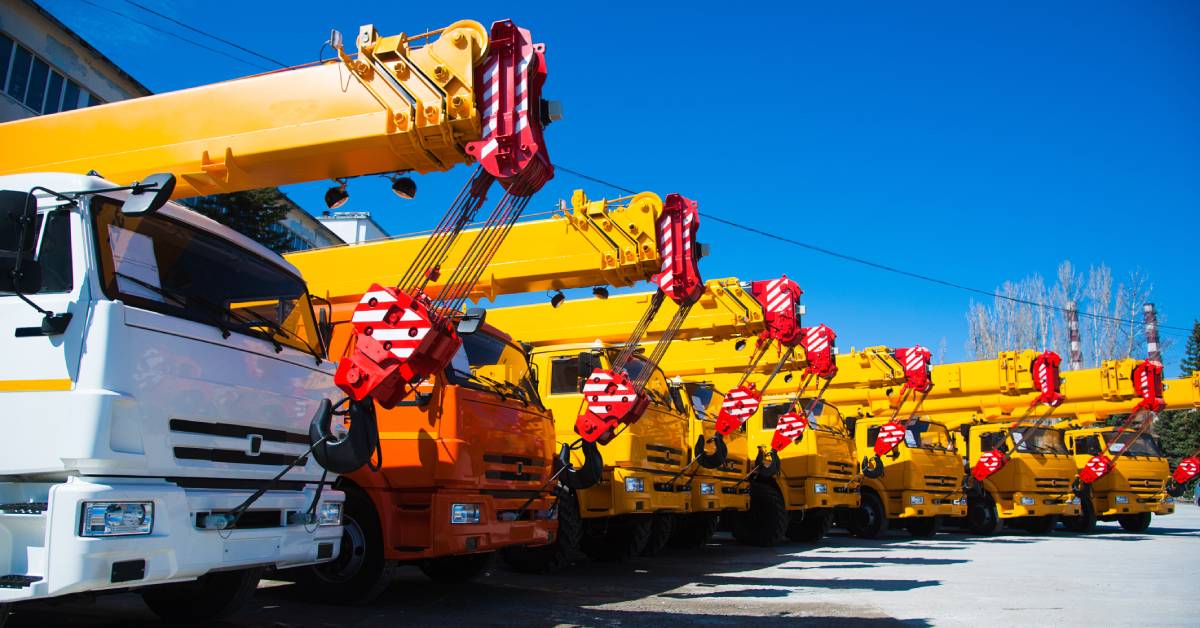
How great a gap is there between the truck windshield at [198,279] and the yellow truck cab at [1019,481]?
15802mm

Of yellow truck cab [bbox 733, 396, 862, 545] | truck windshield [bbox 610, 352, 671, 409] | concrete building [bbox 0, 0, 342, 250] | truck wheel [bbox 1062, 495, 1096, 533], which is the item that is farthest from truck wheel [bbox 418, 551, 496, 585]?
truck wheel [bbox 1062, 495, 1096, 533]

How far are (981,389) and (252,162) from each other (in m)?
16.2

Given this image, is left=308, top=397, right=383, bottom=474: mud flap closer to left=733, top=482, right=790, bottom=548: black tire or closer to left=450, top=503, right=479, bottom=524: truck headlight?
left=450, top=503, right=479, bottom=524: truck headlight

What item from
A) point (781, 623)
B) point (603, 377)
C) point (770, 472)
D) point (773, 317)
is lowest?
point (781, 623)

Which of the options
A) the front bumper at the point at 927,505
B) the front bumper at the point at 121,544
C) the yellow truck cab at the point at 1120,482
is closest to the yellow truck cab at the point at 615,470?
the front bumper at the point at 121,544

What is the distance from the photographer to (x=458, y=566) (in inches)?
307

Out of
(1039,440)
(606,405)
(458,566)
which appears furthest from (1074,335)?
(458,566)

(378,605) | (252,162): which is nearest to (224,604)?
(378,605)

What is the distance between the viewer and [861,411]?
1858 cm

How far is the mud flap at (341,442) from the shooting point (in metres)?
4.66

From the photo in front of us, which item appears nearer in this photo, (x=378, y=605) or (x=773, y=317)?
(x=378, y=605)

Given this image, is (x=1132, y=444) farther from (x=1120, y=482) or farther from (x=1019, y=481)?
(x=1019, y=481)

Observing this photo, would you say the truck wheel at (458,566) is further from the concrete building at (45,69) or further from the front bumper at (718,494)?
the concrete building at (45,69)

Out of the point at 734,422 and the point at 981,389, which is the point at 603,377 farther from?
the point at 981,389
